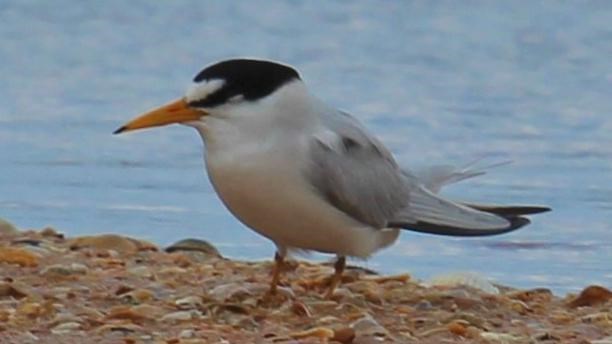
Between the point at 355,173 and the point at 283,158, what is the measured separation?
1.57 feet

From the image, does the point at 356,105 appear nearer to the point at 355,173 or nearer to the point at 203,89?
the point at 355,173

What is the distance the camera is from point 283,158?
574 centimetres

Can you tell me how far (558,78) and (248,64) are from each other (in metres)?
5.84

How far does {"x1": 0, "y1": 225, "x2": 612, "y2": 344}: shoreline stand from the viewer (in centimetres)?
545

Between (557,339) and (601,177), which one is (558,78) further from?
(557,339)

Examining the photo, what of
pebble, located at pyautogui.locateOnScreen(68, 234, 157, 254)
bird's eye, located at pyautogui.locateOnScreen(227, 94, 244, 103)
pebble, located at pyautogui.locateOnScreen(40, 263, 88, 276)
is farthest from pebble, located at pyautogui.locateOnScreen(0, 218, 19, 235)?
bird's eye, located at pyautogui.locateOnScreen(227, 94, 244, 103)

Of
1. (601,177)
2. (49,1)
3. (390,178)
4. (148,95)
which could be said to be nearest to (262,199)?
(390,178)

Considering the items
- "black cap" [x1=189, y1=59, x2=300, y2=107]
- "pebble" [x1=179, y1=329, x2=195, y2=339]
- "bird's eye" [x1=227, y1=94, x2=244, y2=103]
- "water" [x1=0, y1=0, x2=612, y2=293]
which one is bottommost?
"pebble" [x1=179, y1=329, x2=195, y2=339]

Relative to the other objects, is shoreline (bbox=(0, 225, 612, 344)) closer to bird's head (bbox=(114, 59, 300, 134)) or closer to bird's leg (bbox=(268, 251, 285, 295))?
bird's leg (bbox=(268, 251, 285, 295))

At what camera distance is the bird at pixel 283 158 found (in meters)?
5.70

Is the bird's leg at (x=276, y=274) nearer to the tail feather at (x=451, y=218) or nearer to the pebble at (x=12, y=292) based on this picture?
the tail feather at (x=451, y=218)

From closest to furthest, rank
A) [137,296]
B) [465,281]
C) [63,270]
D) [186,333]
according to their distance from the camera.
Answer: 1. [186,333]
2. [137,296]
3. [63,270]
4. [465,281]

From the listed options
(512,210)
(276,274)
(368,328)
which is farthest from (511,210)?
(368,328)

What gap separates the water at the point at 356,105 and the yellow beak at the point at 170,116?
6.98 ft
